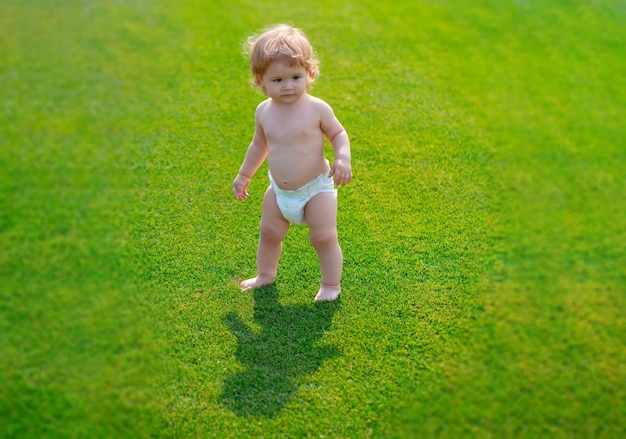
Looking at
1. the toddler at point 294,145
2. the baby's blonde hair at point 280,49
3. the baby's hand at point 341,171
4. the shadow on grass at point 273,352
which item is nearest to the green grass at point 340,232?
the shadow on grass at point 273,352

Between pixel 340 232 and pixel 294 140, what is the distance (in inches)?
44.4

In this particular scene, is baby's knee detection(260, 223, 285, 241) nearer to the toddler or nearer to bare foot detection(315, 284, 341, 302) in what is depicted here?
the toddler

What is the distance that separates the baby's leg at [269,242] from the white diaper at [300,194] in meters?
0.09

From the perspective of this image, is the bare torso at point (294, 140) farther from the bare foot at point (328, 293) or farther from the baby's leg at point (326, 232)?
the bare foot at point (328, 293)

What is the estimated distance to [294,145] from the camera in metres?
3.28

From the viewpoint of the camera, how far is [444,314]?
371cm

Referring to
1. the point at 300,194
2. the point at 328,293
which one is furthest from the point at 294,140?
the point at 328,293

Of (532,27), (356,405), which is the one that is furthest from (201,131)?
(532,27)

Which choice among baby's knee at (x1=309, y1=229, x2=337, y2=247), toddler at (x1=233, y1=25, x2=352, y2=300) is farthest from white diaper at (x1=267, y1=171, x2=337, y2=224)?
baby's knee at (x1=309, y1=229, x2=337, y2=247)

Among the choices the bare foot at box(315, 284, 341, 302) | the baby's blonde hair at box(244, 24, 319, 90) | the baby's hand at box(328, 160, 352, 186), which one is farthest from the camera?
the bare foot at box(315, 284, 341, 302)

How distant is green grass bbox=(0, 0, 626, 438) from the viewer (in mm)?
3295

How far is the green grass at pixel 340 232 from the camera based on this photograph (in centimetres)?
329

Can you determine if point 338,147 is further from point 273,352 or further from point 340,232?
point 273,352

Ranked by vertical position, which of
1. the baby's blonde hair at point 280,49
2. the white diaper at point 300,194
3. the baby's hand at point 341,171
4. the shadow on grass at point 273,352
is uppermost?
the baby's blonde hair at point 280,49
